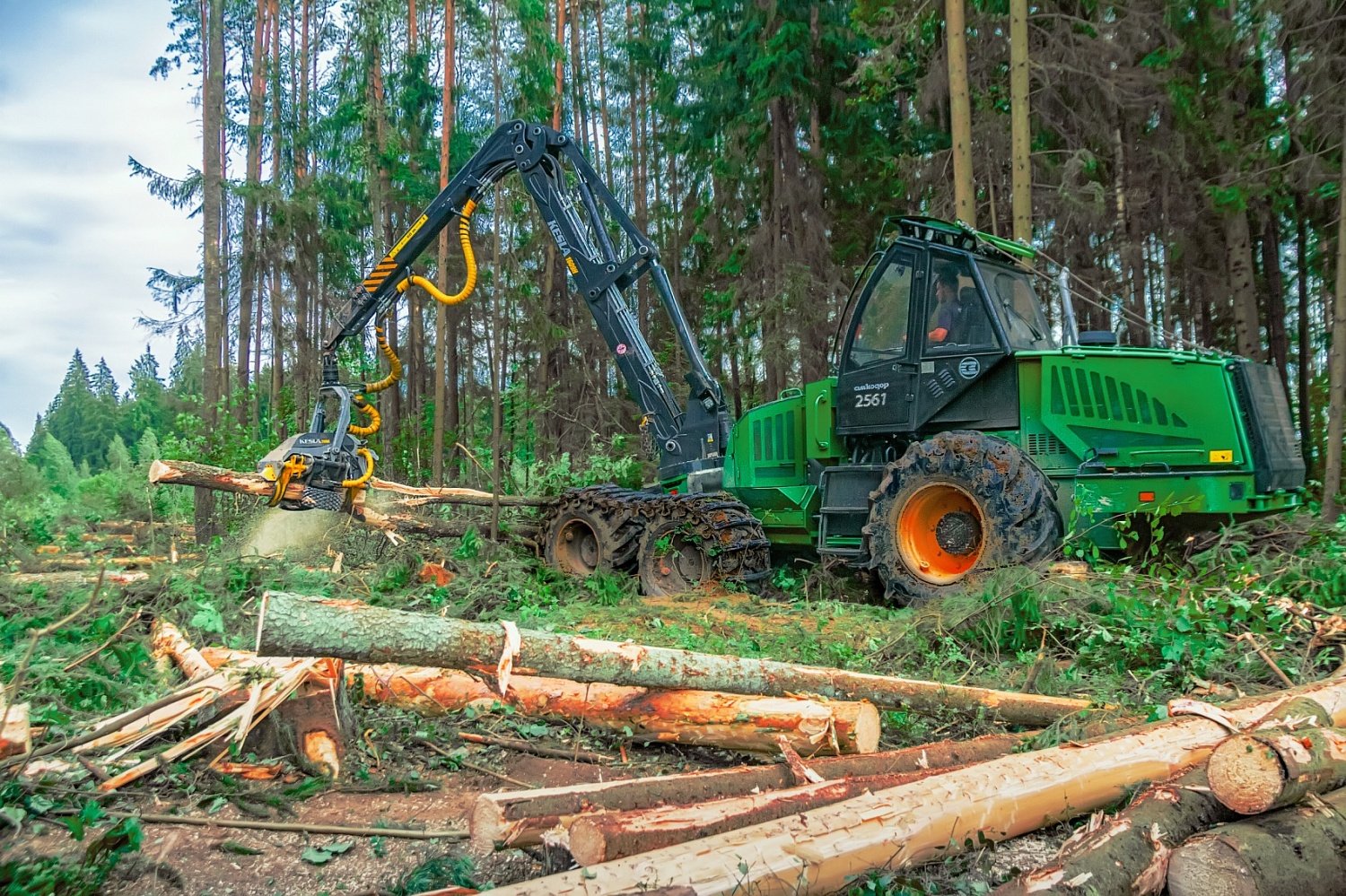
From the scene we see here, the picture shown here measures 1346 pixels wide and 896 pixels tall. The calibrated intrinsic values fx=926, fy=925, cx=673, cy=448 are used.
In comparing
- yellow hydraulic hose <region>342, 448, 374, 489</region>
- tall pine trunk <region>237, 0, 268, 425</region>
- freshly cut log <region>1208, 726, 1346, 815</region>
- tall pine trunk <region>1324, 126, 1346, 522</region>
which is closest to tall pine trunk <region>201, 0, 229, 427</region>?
tall pine trunk <region>237, 0, 268, 425</region>

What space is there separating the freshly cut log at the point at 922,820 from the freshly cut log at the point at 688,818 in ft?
0.26

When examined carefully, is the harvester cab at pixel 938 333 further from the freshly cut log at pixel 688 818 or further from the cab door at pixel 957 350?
the freshly cut log at pixel 688 818

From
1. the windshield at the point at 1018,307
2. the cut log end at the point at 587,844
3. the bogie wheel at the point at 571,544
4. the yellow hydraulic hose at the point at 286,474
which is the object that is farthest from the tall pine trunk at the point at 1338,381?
the yellow hydraulic hose at the point at 286,474

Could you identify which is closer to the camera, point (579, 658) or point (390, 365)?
point (579, 658)

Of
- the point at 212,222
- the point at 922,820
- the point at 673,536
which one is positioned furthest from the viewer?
the point at 212,222

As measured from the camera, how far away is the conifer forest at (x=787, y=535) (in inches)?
124

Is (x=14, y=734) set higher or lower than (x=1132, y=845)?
higher

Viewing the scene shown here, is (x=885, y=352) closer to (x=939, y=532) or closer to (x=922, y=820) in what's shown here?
(x=939, y=532)

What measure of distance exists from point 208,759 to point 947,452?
5487mm

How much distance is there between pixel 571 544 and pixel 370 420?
8.18ft

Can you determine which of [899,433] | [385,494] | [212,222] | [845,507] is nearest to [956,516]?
[899,433]

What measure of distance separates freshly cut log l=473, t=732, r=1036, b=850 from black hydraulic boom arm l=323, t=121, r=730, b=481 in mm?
5986

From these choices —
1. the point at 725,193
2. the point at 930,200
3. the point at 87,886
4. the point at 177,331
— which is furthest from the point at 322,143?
the point at 87,886

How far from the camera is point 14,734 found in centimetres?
372
